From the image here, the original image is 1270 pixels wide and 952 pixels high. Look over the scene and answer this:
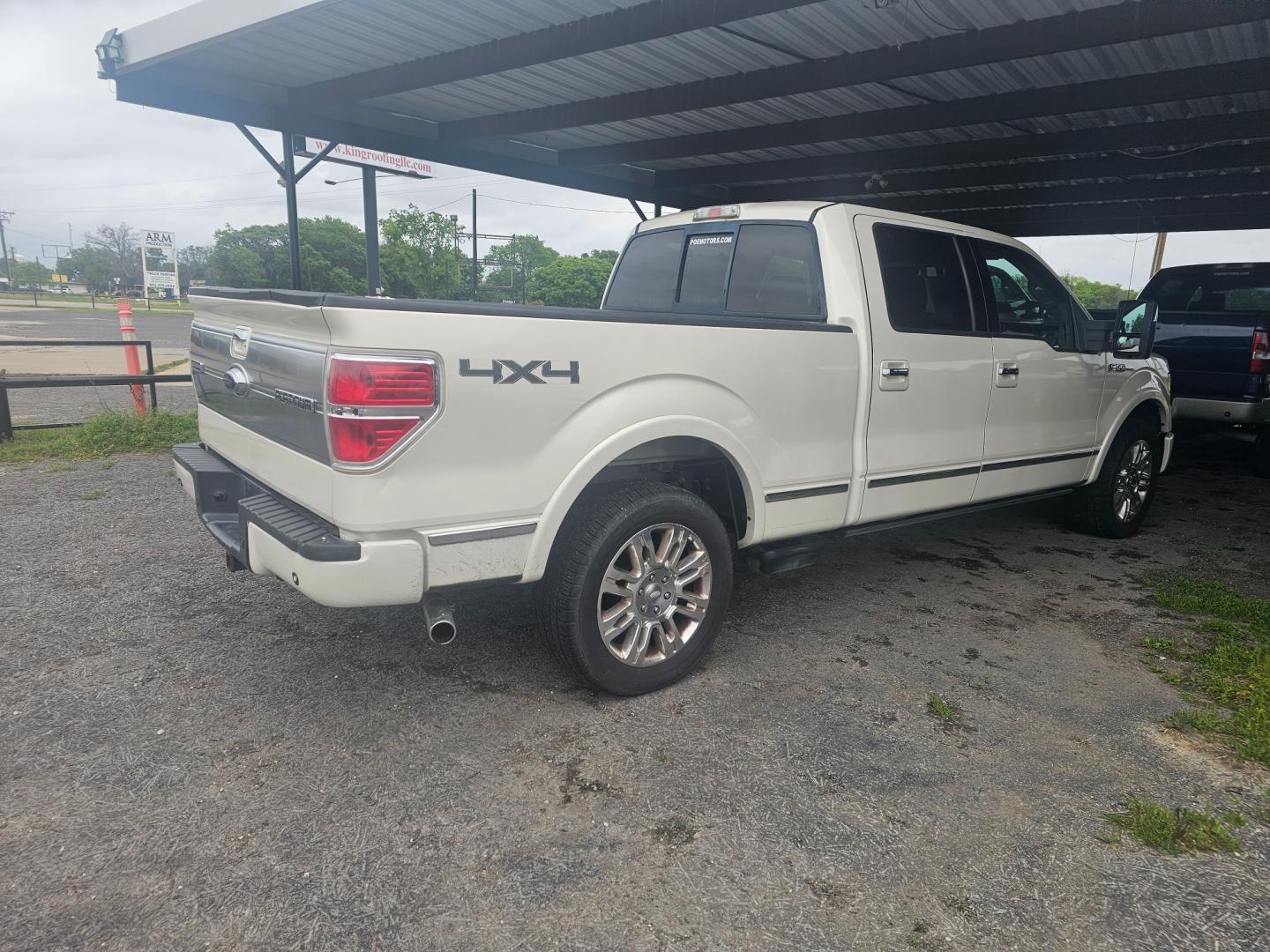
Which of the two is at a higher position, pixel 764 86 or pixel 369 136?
pixel 764 86

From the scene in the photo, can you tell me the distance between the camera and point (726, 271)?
4336 mm

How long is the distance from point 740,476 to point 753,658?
86cm

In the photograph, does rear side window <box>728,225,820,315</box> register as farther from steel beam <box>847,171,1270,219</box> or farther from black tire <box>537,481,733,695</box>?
steel beam <box>847,171,1270,219</box>

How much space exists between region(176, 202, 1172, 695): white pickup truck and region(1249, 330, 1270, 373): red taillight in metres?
3.34

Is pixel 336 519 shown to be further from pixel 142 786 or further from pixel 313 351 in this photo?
pixel 142 786

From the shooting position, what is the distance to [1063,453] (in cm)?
509

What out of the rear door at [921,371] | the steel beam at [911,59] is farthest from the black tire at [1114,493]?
the steel beam at [911,59]

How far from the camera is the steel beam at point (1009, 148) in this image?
326 inches

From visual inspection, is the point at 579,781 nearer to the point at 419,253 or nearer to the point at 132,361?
the point at 132,361

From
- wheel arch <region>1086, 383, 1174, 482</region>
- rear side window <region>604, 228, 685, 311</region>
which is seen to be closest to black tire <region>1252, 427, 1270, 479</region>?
wheel arch <region>1086, 383, 1174, 482</region>

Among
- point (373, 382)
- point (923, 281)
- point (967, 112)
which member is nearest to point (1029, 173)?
point (967, 112)

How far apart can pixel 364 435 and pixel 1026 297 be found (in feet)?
13.0

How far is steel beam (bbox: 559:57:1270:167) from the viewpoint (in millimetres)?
6820

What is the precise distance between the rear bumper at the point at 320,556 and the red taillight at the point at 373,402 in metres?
0.29
